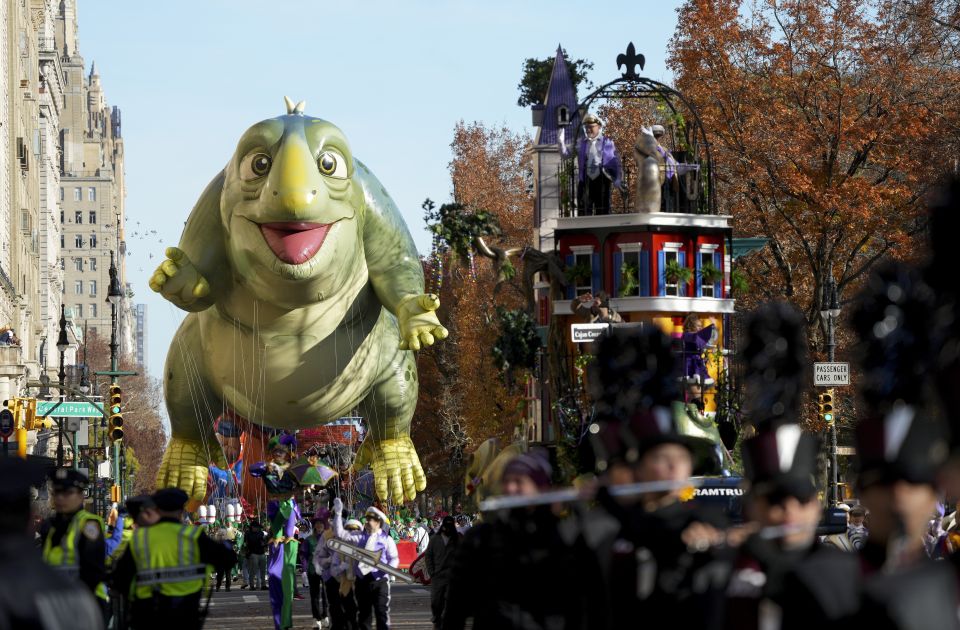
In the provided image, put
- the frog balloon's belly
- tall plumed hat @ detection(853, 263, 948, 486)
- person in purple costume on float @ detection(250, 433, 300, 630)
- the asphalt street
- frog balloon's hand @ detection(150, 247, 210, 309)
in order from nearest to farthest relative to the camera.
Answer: tall plumed hat @ detection(853, 263, 948, 486), person in purple costume on float @ detection(250, 433, 300, 630), the asphalt street, frog balloon's hand @ detection(150, 247, 210, 309), the frog balloon's belly

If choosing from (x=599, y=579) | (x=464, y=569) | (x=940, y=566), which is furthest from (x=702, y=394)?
(x=940, y=566)

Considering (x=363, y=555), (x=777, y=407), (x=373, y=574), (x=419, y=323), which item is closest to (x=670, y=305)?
(x=419, y=323)

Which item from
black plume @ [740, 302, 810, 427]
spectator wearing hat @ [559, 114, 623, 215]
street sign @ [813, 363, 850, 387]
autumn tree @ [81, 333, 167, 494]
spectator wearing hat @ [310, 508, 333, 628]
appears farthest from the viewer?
autumn tree @ [81, 333, 167, 494]

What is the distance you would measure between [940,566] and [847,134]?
28.7 metres

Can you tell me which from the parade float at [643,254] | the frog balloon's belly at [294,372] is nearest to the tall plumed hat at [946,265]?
the frog balloon's belly at [294,372]

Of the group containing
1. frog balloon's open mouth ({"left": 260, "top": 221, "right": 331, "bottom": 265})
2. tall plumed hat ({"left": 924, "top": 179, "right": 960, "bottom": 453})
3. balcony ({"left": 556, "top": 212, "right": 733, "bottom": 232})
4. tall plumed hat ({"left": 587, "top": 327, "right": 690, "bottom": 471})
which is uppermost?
balcony ({"left": 556, "top": 212, "right": 733, "bottom": 232})

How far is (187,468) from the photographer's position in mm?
27391

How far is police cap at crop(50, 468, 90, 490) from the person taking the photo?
11854 mm

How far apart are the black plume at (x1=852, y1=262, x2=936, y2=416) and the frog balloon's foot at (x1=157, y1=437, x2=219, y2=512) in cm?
2160

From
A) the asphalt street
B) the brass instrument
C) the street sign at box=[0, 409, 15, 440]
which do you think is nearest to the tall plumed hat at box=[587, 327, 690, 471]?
the brass instrument

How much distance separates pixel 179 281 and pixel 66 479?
1264cm

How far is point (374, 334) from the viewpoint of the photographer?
26.2 meters

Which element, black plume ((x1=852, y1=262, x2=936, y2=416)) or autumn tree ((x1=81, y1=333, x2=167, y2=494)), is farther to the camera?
autumn tree ((x1=81, y1=333, x2=167, y2=494))

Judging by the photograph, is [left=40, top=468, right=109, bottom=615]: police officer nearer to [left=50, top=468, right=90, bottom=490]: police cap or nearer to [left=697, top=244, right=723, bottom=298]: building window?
[left=50, top=468, right=90, bottom=490]: police cap
